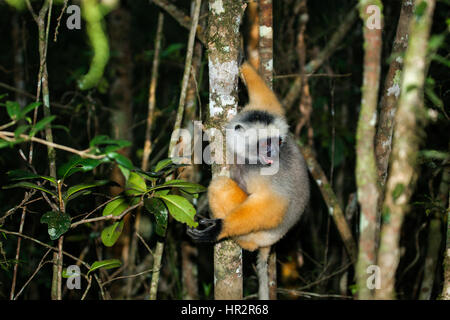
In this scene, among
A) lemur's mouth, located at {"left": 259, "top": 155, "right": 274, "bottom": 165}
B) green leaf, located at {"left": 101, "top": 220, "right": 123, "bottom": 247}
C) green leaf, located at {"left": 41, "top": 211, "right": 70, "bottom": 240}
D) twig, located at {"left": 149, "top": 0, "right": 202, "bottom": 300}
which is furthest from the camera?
lemur's mouth, located at {"left": 259, "top": 155, "right": 274, "bottom": 165}

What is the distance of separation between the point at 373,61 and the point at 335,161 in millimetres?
3612

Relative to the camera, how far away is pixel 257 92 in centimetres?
373

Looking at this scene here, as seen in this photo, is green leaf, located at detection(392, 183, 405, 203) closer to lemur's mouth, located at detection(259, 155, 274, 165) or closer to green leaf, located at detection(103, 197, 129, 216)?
lemur's mouth, located at detection(259, 155, 274, 165)

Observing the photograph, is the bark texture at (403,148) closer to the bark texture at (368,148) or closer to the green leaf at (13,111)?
the bark texture at (368,148)

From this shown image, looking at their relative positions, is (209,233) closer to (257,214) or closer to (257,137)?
(257,214)

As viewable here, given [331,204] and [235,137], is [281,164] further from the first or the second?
[331,204]

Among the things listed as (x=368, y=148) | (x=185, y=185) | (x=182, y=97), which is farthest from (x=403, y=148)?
(x=182, y=97)

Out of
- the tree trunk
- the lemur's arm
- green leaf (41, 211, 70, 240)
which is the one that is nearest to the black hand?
the lemur's arm

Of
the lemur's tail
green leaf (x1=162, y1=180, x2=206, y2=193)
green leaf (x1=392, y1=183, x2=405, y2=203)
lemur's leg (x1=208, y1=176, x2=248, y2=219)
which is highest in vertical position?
green leaf (x1=392, y1=183, x2=405, y2=203)

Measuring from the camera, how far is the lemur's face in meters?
3.42

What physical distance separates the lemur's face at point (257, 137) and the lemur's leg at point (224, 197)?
0.29 m

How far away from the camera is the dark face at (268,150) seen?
3.46m

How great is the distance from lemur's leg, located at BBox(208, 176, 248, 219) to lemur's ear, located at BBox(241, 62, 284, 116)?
0.80 metres

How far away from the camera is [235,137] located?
3342 mm
